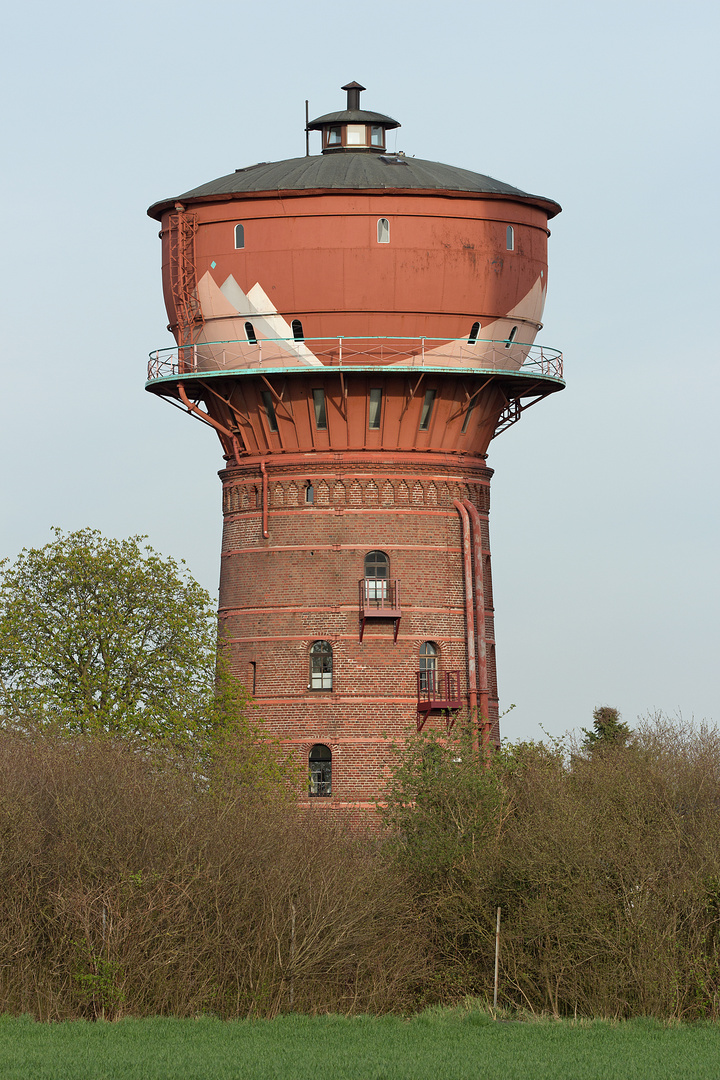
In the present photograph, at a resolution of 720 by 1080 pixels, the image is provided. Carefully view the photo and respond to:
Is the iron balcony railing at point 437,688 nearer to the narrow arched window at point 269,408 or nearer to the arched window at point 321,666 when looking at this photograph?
the arched window at point 321,666

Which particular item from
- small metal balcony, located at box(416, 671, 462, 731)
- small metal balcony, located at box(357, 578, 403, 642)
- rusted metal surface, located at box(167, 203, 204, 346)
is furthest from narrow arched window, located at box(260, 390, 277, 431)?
small metal balcony, located at box(416, 671, 462, 731)

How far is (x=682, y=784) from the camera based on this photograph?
136 feet

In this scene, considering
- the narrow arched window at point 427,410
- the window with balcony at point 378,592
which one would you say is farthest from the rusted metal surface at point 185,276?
the window with balcony at point 378,592

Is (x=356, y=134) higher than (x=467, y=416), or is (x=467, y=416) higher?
(x=356, y=134)

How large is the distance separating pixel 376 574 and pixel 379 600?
0.61 m

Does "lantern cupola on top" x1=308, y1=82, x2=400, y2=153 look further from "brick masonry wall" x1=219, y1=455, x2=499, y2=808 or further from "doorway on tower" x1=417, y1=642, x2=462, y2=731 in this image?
"doorway on tower" x1=417, y1=642, x2=462, y2=731

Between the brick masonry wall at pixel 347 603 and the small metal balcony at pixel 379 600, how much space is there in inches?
5.9

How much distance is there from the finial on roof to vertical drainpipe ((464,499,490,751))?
37.2 feet

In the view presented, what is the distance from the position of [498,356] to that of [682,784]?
13.0 metres

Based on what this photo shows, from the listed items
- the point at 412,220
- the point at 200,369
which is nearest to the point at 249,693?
the point at 200,369

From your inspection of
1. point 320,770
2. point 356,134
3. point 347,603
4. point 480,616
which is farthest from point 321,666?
point 356,134

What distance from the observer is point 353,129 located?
176 feet

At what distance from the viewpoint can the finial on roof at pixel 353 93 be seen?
5444cm

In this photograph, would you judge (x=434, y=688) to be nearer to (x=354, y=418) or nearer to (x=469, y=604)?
(x=469, y=604)
